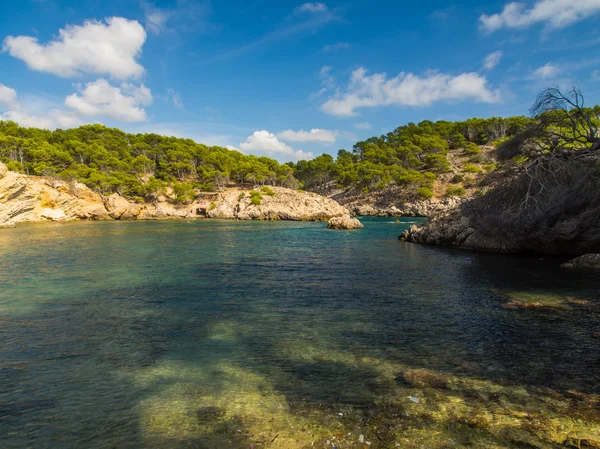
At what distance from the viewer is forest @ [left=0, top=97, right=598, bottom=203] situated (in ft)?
264

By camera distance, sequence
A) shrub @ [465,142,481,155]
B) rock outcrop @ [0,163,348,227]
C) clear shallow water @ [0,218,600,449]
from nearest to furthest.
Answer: clear shallow water @ [0,218,600,449]
rock outcrop @ [0,163,348,227]
shrub @ [465,142,481,155]

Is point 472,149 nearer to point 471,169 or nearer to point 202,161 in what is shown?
point 471,169

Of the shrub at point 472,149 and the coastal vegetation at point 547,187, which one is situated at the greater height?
the shrub at point 472,149

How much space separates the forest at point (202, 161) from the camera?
80.5 meters

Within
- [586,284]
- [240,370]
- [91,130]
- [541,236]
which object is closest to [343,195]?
[91,130]

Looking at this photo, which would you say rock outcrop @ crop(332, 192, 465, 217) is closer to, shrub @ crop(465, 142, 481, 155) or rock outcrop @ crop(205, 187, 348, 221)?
rock outcrop @ crop(205, 187, 348, 221)

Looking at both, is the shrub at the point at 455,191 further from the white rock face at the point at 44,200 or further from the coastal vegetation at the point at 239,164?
the white rock face at the point at 44,200

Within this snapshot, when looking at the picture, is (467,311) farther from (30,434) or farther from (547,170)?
(30,434)

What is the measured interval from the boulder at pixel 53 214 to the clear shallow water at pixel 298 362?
2152 inches

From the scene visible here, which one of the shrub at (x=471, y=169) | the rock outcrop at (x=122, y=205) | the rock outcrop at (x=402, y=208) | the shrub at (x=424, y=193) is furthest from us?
the shrub at (x=471, y=169)

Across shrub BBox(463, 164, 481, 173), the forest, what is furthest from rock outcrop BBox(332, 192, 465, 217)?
shrub BBox(463, 164, 481, 173)

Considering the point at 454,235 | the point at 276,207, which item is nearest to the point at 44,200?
the point at 276,207

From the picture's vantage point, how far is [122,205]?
75.2m

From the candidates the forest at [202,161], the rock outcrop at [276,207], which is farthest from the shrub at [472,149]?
the rock outcrop at [276,207]
